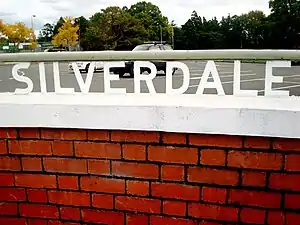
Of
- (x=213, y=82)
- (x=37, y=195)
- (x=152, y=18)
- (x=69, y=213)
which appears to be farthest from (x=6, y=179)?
(x=152, y=18)

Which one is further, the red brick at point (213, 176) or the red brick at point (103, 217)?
the red brick at point (103, 217)

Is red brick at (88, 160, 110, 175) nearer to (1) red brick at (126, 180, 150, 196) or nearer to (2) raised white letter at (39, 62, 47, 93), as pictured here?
(1) red brick at (126, 180, 150, 196)

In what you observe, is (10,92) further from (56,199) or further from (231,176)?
(231,176)

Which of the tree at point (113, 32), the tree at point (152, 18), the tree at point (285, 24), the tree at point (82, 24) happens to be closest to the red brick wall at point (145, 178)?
the tree at point (285, 24)

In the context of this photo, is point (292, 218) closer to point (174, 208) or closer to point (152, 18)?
point (174, 208)

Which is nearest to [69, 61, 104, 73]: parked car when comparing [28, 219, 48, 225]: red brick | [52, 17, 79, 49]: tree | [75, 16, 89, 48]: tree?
[28, 219, 48, 225]: red brick

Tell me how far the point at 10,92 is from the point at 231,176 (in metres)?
1.27

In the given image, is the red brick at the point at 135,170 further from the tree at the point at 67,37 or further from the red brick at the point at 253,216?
the tree at the point at 67,37

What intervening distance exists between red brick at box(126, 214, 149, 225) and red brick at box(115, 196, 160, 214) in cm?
3

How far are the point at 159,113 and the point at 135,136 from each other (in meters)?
0.17

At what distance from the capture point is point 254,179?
1660 millimetres

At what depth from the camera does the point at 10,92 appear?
1935 mm

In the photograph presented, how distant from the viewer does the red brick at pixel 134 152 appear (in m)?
1.74

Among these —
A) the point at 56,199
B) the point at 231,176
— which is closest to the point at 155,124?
the point at 231,176
